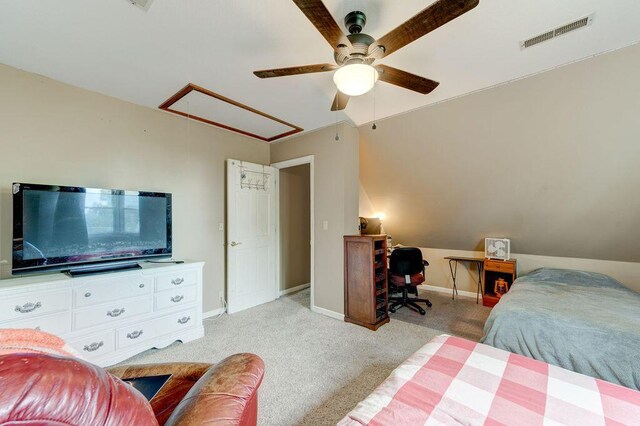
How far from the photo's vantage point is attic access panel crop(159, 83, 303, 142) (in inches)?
105

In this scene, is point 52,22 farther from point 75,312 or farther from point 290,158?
point 290,158

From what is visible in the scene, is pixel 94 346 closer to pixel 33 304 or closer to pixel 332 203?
pixel 33 304

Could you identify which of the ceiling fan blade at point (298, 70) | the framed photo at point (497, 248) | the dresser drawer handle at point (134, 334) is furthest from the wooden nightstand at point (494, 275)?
the dresser drawer handle at point (134, 334)

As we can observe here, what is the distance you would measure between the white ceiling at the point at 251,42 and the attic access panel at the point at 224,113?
15cm

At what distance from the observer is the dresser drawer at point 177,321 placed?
259cm

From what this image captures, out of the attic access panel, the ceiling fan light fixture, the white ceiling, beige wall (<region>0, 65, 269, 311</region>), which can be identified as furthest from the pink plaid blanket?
beige wall (<region>0, 65, 269, 311</region>)

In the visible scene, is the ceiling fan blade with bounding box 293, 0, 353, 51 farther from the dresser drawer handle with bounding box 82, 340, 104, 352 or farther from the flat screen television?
the dresser drawer handle with bounding box 82, 340, 104, 352

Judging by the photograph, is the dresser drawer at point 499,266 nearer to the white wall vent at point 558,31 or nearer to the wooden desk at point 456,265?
the wooden desk at point 456,265

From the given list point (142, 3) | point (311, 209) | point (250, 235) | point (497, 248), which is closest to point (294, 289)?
point (250, 235)

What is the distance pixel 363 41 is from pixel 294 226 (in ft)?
11.5

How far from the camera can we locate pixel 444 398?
3.32 feet

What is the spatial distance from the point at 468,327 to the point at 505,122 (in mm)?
2427

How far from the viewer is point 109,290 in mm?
2271

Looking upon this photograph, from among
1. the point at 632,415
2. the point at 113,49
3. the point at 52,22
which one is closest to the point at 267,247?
the point at 113,49
